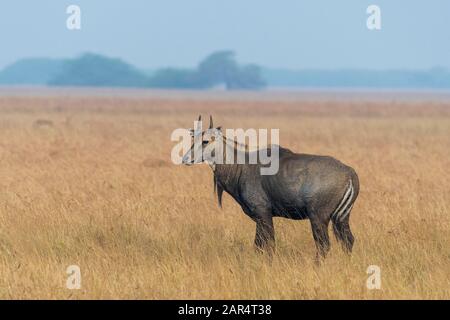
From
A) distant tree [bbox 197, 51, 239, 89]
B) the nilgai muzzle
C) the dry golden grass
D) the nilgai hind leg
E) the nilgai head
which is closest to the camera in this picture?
the dry golden grass

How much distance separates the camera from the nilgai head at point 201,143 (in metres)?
9.62

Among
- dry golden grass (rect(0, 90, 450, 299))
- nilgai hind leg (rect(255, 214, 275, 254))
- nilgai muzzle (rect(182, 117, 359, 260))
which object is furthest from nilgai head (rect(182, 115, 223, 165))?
dry golden grass (rect(0, 90, 450, 299))

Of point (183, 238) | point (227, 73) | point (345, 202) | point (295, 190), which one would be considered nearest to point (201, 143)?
point (295, 190)

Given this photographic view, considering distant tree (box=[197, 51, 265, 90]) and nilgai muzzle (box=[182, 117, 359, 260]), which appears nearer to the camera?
nilgai muzzle (box=[182, 117, 359, 260])

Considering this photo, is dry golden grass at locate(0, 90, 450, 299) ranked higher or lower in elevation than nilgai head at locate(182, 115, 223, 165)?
lower

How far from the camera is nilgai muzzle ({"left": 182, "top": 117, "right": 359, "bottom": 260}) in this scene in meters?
9.49

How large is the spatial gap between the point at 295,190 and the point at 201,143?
3.67 ft

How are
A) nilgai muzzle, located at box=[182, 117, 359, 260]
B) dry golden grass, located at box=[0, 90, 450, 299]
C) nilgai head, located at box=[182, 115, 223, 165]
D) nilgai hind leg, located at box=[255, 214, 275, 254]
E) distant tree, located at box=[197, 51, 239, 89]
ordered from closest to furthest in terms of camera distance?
dry golden grass, located at box=[0, 90, 450, 299], nilgai muzzle, located at box=[182, 117, 359, 260], nilgai head, located at box=[182, 115, 223, 165], nilgai hind leg, located at box=[255, 214, 275, 254], distant tree, located at box=[197, 51, 239, 89]

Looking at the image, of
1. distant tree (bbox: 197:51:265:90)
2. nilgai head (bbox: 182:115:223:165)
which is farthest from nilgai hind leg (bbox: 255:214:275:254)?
distant tree (bbox: 197:51:265:90)

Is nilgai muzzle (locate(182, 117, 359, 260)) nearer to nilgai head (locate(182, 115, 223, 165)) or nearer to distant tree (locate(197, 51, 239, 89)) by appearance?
nilgai head (locate(182, 115, 223, 165))

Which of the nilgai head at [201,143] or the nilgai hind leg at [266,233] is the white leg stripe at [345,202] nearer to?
the nilgai hind leg at [266,233]
